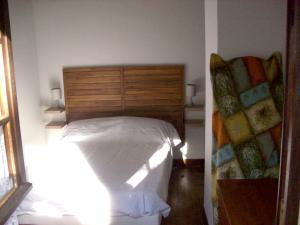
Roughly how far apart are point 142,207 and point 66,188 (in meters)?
0.61

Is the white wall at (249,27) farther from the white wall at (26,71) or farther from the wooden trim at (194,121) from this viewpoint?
the white wall at (26,71)

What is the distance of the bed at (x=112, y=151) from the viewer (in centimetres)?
239

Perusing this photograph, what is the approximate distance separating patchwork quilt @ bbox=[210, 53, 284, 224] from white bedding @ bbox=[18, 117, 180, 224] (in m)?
0.74

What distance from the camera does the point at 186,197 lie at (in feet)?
10.7

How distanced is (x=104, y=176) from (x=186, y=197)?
1.09 metres

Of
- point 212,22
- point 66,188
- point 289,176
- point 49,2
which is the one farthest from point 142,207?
point 49,2

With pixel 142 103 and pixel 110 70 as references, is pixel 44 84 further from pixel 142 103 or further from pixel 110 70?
pixel 142 103

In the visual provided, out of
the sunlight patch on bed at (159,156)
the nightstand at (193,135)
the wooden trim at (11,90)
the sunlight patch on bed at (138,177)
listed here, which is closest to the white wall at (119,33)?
the nightstand at (193,135)

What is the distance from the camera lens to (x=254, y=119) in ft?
6.44

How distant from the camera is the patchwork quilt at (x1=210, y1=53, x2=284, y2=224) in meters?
1.94

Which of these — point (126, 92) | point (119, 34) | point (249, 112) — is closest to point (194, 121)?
point (126, 92)

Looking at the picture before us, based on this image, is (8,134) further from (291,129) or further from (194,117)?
(194,117)

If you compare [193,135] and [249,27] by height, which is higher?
[249,27]

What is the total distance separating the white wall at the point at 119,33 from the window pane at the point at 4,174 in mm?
2657
